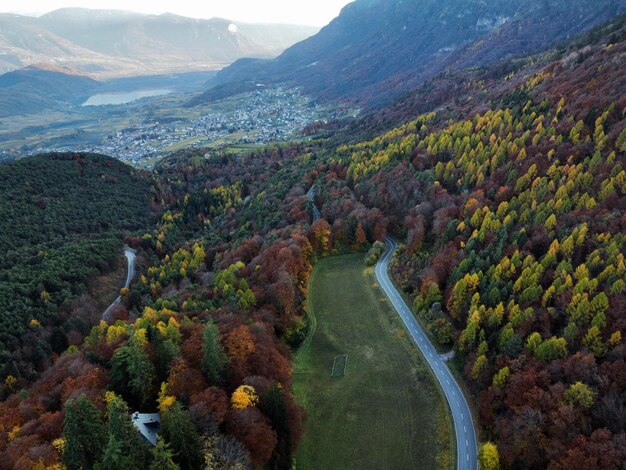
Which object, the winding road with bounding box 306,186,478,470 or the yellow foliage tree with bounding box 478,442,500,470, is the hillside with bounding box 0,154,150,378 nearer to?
the winding road with bounding box 306,186,478,470

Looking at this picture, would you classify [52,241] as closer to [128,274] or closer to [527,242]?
[128,274]

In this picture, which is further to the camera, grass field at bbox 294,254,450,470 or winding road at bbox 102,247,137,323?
winding road at bbox 102,247,137,323

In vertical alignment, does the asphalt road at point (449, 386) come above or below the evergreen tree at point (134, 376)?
below

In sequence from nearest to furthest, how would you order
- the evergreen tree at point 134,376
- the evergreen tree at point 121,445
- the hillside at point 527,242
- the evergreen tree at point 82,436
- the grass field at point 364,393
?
the evergreen tree at point 121,445 < the evergreen tree at point 82,436 < the hillside at point 527,242 < the evergreen tree at point 134,376 < the grass field at point 364,393

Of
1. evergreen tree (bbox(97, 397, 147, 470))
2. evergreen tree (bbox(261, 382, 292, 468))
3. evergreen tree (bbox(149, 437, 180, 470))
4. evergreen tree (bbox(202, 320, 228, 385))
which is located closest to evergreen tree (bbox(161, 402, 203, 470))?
evergreen tree (bbox(149, 437, 180, 470))

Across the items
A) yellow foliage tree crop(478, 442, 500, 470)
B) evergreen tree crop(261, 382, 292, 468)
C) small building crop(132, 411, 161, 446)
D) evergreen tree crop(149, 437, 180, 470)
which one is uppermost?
evergreen tree crop(149, 437, 180, 470)

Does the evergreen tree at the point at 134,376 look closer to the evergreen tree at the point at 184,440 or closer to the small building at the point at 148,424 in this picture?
the small building at the point at 148,424

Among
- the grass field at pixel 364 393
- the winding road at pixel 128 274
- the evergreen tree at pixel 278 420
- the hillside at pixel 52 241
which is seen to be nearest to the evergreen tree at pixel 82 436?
the evergreen tree at pixel 278 420
